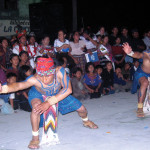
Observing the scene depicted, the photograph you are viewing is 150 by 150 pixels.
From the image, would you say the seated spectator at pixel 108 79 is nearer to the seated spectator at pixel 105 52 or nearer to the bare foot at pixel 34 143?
the seated spectator at pixel 105 52

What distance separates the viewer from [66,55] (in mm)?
6918

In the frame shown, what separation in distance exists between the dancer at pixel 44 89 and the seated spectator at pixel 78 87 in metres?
2.55

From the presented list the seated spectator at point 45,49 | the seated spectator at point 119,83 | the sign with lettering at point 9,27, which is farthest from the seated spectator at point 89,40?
the sign with lettering at point 9,27

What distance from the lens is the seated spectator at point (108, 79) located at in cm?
722

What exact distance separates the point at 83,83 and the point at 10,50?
182 centimetres

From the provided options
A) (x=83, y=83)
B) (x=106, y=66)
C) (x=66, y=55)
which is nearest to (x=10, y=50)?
(x=66, y=55)

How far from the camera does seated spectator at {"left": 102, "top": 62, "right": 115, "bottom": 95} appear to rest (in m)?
7.22

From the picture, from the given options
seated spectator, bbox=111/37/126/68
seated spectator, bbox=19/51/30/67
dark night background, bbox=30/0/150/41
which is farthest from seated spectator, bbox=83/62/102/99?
dark night background, bbox=30/0/150/41

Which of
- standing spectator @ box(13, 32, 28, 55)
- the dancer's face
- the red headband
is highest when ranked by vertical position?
standing spectator @ box(13, 32, 28, 55)

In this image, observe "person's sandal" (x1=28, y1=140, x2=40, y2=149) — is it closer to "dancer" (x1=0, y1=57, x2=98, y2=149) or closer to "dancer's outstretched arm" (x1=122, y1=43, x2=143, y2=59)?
"dancer" (x1=0, y1=57, x2=98, y2=149)

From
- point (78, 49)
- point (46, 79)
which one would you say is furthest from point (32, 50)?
point (46, 79)

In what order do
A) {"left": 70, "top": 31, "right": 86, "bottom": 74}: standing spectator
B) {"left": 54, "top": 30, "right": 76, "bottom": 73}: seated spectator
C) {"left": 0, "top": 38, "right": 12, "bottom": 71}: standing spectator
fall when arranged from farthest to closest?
{"left": 70, "top": 31, "right": 86, "bottom": 74}: standing spectator
{"left": 54, "top": 30, "right": 76, "bottom": 73}: seated spectator
{"left": 0, "top": 38, "right": 12, "bottom": 71}: standing spectator

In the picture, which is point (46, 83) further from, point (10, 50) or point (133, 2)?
point (133, 2)

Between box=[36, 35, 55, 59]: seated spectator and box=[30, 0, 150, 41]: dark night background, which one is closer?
box=[36, 35, 55, 59]: seated spectator
